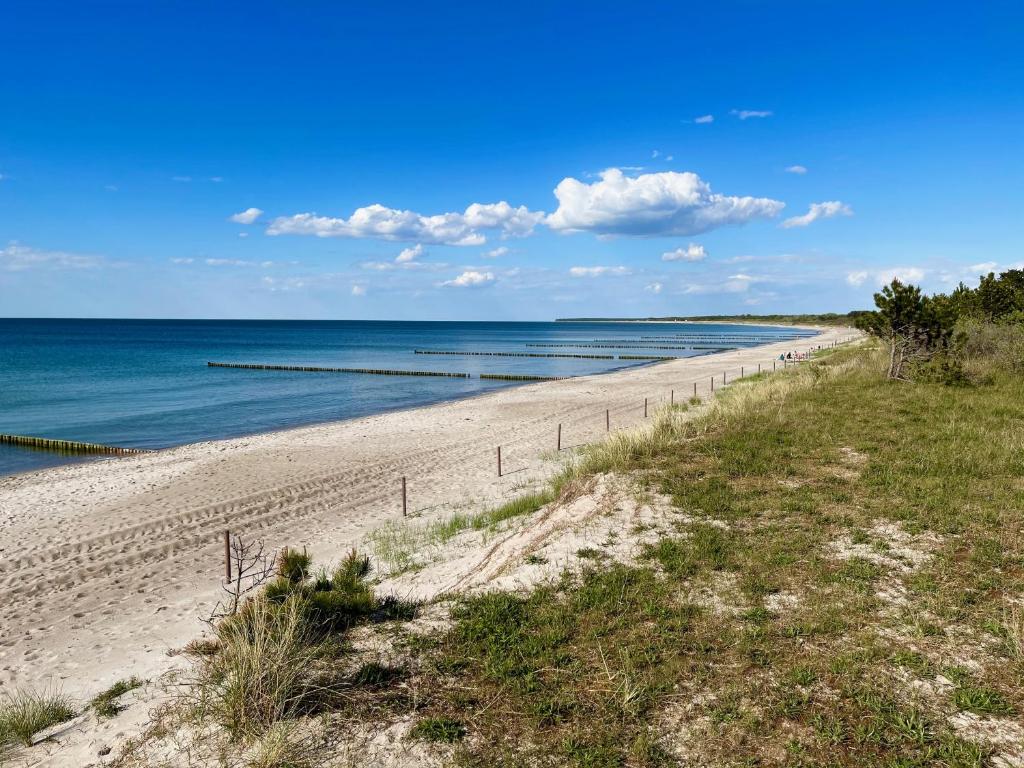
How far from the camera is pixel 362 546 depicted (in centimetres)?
1208

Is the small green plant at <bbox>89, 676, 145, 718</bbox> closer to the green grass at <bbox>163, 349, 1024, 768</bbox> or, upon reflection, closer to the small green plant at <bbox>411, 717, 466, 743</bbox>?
the green grass at <bbox>163, 349, 1024, 768</bbox>

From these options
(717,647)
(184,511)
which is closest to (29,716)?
(717,647)

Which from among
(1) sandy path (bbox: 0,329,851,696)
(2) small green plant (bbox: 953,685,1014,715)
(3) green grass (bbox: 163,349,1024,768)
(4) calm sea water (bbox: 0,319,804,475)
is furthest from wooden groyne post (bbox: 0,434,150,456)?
(2) small green plant (bbox: 953,685,1014,715)

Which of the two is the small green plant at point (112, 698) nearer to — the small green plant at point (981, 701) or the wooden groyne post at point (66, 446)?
the small green plant at point (981, 701)

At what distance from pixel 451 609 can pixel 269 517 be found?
9.12 m

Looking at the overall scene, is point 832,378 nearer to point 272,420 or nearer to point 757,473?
point 757,473

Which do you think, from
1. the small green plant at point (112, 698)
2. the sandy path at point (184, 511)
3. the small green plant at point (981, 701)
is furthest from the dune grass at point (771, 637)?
the sandy path at point (184, 511)

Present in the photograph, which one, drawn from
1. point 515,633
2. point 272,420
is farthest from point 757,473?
point 272,420

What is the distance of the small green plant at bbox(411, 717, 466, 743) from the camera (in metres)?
4.85

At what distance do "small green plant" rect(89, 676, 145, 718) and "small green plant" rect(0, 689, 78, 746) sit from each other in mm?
236

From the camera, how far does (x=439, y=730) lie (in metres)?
4.94

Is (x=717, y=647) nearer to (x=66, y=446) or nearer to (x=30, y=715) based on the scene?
(x=30, y=715)

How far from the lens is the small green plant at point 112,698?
19.7ft

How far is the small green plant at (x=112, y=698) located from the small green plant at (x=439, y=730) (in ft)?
11.4
